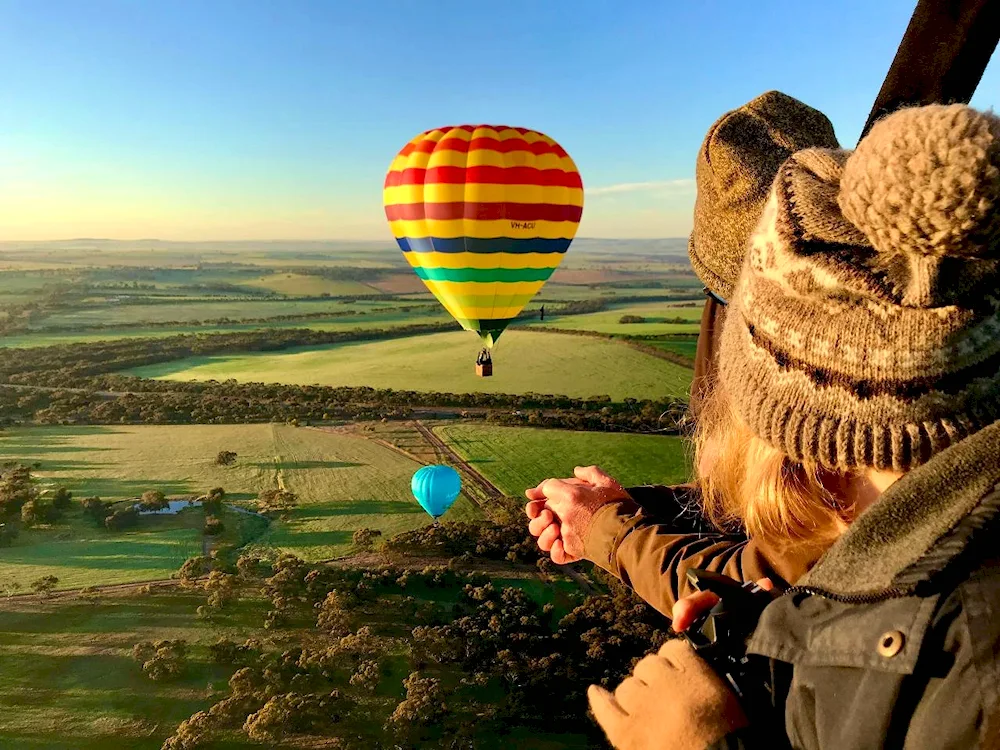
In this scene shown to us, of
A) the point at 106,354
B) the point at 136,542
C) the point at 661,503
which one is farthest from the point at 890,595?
the point at 106,354

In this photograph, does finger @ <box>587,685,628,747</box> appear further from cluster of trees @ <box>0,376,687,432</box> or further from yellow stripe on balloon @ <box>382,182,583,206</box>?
cluster of trees @ <box>0,376,687,432</box>

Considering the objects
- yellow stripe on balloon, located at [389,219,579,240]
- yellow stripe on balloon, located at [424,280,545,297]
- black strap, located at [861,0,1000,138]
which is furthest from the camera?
yellow stripe on balloon, located at [424,280,545,297]

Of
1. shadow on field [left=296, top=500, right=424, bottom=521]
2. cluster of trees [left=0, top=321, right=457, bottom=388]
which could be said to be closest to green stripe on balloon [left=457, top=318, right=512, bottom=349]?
shadow on field [left=296, top=500, right=424, bottom=521]

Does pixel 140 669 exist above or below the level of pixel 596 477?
below

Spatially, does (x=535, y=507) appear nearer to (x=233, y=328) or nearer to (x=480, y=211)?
(x=480, y=211)

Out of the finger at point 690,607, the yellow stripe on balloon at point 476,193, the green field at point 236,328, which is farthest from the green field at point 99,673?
the green field at point 236,328

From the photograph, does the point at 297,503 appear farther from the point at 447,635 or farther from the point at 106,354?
the point at 106,354

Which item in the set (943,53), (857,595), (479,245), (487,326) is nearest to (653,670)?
(857,595)

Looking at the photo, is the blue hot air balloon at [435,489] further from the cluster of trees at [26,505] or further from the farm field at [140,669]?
the cluster of trees at [26,505]
